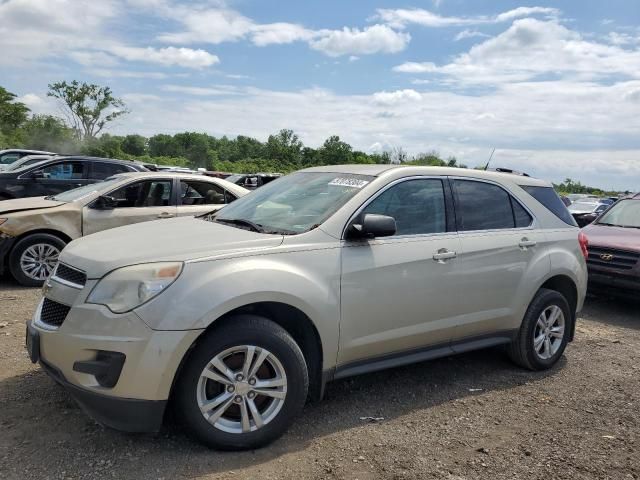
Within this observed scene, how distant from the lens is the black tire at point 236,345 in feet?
10.4

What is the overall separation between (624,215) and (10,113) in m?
53.8

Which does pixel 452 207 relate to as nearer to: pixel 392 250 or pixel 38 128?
pixel 392 250

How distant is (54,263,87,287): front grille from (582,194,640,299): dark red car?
6.78 metres

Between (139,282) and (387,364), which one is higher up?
(139,282)

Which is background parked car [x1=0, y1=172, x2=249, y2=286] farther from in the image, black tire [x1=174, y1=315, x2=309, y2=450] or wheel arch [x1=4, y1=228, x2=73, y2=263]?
black tire [x1=174, y1=315, x2=309, y2=450]

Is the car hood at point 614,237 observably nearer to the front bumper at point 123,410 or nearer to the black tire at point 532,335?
the black tire at point 532,335

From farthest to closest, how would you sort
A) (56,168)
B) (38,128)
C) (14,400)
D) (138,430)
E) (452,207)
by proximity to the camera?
(38,128) → (56,168) → (452,207) → (14,400) → (138,430)

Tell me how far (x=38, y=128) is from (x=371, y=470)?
60406 millimetres

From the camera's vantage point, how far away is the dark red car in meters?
7.41

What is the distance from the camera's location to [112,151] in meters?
56.9

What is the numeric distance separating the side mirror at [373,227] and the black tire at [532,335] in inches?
71.9

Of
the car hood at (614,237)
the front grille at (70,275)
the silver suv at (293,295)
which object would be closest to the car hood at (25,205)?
the silver suv at (293,295)

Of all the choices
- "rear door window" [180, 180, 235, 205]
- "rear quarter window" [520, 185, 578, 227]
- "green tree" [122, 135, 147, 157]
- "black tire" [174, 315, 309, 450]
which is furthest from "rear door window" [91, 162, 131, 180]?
"green tree" [122, 135, 147, 157]

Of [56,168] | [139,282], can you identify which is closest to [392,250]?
[139,282]
